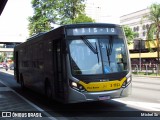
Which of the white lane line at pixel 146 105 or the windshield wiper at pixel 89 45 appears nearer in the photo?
the windshield wiper at pixel 89 45

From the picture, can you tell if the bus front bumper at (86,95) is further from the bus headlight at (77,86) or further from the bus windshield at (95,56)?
the bus windshield at (95,56)

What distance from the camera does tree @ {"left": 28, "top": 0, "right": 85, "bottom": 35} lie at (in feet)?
198

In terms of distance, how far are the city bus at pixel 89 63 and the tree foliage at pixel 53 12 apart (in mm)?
48274

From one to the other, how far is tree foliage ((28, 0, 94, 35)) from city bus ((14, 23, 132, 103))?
48.3m

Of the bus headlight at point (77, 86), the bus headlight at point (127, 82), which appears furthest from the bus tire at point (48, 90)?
the bus headlight at point (127, 82)

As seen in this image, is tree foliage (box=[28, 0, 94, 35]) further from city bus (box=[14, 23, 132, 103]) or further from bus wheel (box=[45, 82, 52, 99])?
city bus (box=[14, 23, 132, 103])

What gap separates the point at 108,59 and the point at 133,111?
179cm

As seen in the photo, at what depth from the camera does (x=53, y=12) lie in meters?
61.3

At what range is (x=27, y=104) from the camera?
14.0 meters

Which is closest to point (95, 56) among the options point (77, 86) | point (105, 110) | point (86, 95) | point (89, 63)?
point (89, 63)

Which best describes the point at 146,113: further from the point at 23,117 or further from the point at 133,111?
the point at 23,117

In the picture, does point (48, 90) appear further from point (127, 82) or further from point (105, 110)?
point (127, 82)

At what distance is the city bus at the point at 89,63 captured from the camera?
36.5ft

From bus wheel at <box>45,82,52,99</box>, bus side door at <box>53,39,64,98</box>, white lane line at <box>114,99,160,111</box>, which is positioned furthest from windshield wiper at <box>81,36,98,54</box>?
bus wheel at <box>45,82,52,99</box>
